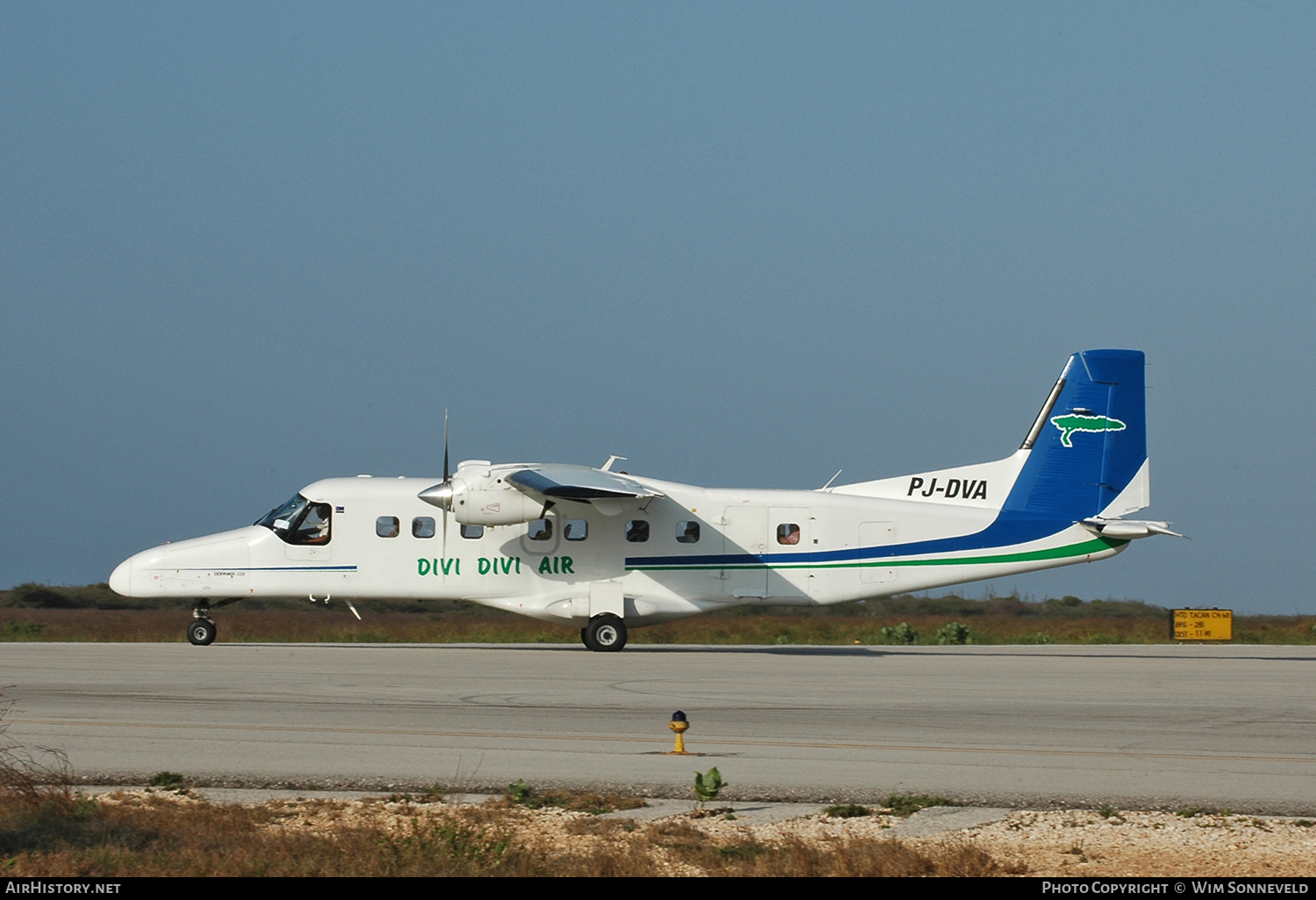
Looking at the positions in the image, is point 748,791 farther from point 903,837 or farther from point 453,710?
point 453,710

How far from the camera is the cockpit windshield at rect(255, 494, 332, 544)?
78.8ft

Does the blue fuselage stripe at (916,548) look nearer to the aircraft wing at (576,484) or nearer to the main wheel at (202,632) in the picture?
the aircraft wing at (576,484)

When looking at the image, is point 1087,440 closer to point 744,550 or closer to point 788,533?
point 788,533

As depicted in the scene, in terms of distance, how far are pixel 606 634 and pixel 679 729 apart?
13.1 metres

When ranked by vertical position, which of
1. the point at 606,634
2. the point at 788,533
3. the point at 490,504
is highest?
the point at 490,504

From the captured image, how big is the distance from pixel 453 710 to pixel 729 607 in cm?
1109

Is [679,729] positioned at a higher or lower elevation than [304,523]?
lower

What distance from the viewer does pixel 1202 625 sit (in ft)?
106

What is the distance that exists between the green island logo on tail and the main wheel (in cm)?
1738

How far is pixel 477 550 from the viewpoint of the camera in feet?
79.2

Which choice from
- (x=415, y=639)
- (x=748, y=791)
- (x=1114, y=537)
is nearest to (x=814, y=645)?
(x=1114, y=537)

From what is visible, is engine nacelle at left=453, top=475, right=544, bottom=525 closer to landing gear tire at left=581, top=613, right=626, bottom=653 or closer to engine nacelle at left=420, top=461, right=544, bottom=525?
engine nacelle at left=420, top=461, right=544, bottom=525

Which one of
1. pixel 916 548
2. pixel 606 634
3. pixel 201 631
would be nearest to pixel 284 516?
pixel 201 631

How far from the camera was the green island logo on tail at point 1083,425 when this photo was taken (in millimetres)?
24969
